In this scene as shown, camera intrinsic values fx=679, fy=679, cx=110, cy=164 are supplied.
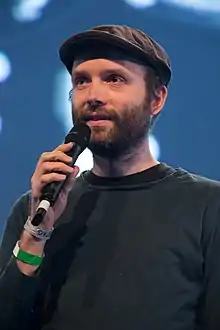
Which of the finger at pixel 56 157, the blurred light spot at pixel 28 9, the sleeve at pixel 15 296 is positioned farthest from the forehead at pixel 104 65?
the blurred light spot at pixel 28 9

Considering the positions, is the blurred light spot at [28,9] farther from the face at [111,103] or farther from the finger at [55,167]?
the finger at [55,167]

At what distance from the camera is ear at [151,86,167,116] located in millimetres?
1215

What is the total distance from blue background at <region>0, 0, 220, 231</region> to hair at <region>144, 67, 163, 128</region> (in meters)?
0.54

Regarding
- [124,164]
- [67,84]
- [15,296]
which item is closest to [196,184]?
[124,164]

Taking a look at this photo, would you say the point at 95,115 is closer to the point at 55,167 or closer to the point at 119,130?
the point at 119,130

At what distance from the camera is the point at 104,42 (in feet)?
3.70

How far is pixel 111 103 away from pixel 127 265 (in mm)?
261

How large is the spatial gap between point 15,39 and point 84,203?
0.78 metres

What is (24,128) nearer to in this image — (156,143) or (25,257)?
(156,143)

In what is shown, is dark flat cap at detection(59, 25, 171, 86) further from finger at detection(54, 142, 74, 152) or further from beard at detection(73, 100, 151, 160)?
finger at detection(54, 142, 74, 152)

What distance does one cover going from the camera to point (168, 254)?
41.9 inches

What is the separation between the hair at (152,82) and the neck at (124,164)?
9 cm

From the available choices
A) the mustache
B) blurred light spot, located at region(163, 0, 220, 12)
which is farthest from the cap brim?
blurred light spot, located at region(163, 0, 220, 12)

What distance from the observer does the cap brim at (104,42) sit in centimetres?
113
